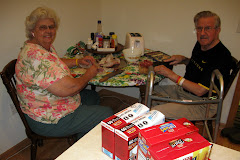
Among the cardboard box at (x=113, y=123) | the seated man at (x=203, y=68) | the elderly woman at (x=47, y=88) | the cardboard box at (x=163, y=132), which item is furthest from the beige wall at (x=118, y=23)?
the cardboard box at (x=163, y=132)

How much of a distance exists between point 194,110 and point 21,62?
1.32 meters

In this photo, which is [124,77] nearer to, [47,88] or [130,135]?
[47,88]

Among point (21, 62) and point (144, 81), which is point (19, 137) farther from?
point (144, 81)

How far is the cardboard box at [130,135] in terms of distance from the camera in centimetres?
72

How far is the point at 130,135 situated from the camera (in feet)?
2.33

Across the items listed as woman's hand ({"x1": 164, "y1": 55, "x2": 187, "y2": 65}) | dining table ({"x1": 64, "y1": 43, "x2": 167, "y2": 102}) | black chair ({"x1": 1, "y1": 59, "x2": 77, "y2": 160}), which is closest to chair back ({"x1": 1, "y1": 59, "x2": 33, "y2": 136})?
black chair ({"x1": 1, "y1": 59, "x2": 77, "y2": 160})

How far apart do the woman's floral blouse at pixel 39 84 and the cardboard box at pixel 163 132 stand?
2.49 feet

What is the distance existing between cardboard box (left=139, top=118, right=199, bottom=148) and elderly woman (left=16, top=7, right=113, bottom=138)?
75 centimetres

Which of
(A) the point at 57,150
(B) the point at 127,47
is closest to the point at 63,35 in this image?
(B) the point at 127,47

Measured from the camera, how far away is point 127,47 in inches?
85.8

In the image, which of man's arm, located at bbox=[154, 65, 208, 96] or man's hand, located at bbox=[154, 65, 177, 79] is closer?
man's arm, located at bbox=[154, 65, 208, 96]

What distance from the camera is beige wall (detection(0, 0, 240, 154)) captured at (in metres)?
1.63

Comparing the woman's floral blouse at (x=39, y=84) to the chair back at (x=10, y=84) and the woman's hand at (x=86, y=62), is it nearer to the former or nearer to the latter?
the chair back at (x=10, y=84)

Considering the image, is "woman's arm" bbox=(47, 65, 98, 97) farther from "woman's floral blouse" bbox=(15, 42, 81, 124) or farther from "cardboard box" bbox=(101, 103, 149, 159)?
"cardboard box" bbox=(101, 103, 149, 159)
